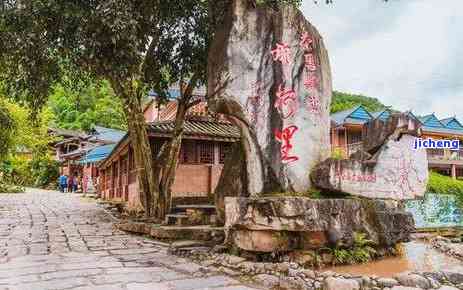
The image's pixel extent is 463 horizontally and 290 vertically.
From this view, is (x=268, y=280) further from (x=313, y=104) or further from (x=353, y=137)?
(x=353, y=137)

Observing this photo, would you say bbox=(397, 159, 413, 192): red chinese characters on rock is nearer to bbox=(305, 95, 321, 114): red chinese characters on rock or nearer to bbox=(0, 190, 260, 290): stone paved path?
bbox=(305, 95, 321, 114): red chinese characters on rock

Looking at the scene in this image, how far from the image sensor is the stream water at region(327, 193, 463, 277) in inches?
292

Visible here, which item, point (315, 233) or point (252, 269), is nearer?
point (252, 269)

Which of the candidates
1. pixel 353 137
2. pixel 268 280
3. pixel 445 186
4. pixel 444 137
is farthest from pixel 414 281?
pixel 444 137

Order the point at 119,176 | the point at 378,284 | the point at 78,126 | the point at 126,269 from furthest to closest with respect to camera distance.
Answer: the point at 78,126
the point at 119,176
the point at 126,269
the point at 378,284

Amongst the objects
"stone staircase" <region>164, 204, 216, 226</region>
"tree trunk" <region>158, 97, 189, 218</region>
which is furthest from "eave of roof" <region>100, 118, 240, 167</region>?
"stone staircase" <region>164, 204, 216, 226</region>

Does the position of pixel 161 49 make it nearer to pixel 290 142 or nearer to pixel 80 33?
pixel 80 33

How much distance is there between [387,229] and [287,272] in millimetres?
2923

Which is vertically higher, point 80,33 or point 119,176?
point 80,33

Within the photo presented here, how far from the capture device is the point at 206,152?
57.1 ft

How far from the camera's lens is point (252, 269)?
7039 mm

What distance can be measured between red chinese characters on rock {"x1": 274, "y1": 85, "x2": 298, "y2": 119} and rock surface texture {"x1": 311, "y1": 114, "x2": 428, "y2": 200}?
1187 mm

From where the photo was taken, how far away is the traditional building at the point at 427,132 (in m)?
29.6

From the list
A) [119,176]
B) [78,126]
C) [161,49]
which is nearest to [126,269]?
[161,49]
